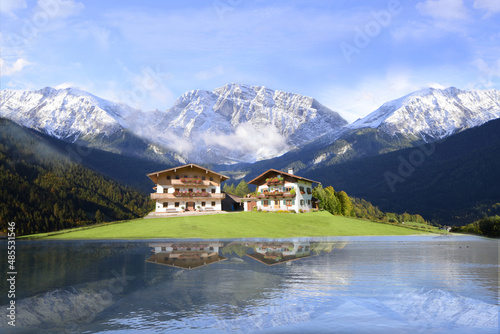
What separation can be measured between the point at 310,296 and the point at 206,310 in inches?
198

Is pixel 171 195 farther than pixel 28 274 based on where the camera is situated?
Yes

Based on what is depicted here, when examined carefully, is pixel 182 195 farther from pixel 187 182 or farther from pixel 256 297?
pixel 256 297

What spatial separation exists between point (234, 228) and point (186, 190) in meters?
36.1

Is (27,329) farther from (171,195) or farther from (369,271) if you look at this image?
(171,195)

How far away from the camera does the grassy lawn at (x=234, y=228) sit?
63.2m

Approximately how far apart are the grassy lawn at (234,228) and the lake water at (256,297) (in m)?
32.6

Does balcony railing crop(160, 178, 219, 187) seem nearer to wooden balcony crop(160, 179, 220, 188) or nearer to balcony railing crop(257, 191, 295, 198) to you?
wooden balcony crop(160, 179, 220, 188)

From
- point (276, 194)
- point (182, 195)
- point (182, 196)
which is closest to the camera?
point (182, 195)

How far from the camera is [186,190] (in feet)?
331

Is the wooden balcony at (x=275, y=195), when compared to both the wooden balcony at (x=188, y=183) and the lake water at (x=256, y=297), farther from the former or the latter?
the lake water at (x=256, y=297)

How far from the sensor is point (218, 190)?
103 meters

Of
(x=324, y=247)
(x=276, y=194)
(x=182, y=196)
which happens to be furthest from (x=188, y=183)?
(x=324, y=247)

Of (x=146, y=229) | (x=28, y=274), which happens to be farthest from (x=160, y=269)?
(x=146, y=229)

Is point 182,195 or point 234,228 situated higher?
point 182,195
